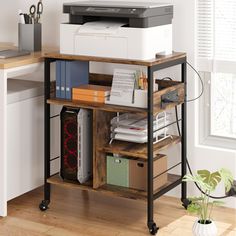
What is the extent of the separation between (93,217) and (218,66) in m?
1.07

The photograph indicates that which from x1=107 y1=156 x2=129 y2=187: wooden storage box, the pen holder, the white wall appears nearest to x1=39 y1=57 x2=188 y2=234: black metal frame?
the white wall

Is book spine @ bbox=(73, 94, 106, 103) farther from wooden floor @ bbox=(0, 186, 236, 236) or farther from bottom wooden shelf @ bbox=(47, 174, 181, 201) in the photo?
wooden floor @ bbox=(0, 186, 236, 236)

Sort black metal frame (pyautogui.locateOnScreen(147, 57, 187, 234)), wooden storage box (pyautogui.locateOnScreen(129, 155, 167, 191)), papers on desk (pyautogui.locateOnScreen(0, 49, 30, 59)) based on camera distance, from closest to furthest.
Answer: black metal frame (pyautogui.locateOnScreen(147, 57, 187, 234))
wooden storage box (pyautogui.locateOnScreen(129, 155, 167, 191))
papers on desk (pyautogui.locateOnScreen(0, 49, 30, 59))

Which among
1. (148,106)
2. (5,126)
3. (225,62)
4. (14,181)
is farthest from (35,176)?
(225,62)

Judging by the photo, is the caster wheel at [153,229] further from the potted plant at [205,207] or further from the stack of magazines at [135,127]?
the stack of magazines at [135,127]

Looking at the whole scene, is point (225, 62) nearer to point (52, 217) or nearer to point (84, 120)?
point (84, 120)

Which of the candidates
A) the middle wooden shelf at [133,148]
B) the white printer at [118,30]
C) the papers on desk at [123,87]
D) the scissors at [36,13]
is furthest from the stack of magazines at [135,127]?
the scissors at [36,13]

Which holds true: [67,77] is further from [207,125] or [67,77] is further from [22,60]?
[207,125]

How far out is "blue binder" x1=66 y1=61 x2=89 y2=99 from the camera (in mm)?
3516

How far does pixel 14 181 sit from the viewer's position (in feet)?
11.9

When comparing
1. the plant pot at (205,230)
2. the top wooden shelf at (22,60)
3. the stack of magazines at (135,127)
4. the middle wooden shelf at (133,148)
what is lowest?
the plant pot at (205,230)

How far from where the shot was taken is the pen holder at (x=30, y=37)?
387 centimetres

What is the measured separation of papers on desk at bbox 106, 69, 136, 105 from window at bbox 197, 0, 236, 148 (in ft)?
1.69

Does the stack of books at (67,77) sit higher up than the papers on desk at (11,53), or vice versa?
the papers on desk at (11,53)
